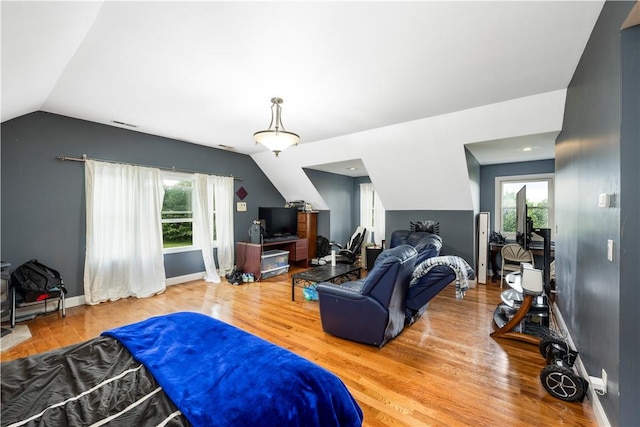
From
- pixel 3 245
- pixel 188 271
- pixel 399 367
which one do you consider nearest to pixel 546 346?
pixel 399 367

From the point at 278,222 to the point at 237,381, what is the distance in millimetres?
5091

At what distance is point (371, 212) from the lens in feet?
25.3

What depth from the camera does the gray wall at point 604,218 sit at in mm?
1402

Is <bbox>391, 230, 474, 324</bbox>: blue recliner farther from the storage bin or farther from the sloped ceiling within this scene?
the storage bin

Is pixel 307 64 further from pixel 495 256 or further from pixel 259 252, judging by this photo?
pixel 495 256

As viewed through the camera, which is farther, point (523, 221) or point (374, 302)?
point (523, 221)

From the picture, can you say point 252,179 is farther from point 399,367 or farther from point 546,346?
point 546,346

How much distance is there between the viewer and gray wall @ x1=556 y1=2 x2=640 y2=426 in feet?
4.60

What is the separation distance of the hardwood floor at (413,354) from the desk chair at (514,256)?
2.49 ft

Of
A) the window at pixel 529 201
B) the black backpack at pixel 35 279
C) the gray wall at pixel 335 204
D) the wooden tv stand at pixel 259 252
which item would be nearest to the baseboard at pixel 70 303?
the black backpack at pixel 35 279

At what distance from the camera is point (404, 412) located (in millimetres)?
1845

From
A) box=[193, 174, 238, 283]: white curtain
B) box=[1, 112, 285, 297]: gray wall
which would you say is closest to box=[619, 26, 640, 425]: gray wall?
box=[193, 174, 238, 283]: white curtain

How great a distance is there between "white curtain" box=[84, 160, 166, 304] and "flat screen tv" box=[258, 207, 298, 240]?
81.5 inches

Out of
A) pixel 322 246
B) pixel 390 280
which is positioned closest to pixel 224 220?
pixel 322 246
